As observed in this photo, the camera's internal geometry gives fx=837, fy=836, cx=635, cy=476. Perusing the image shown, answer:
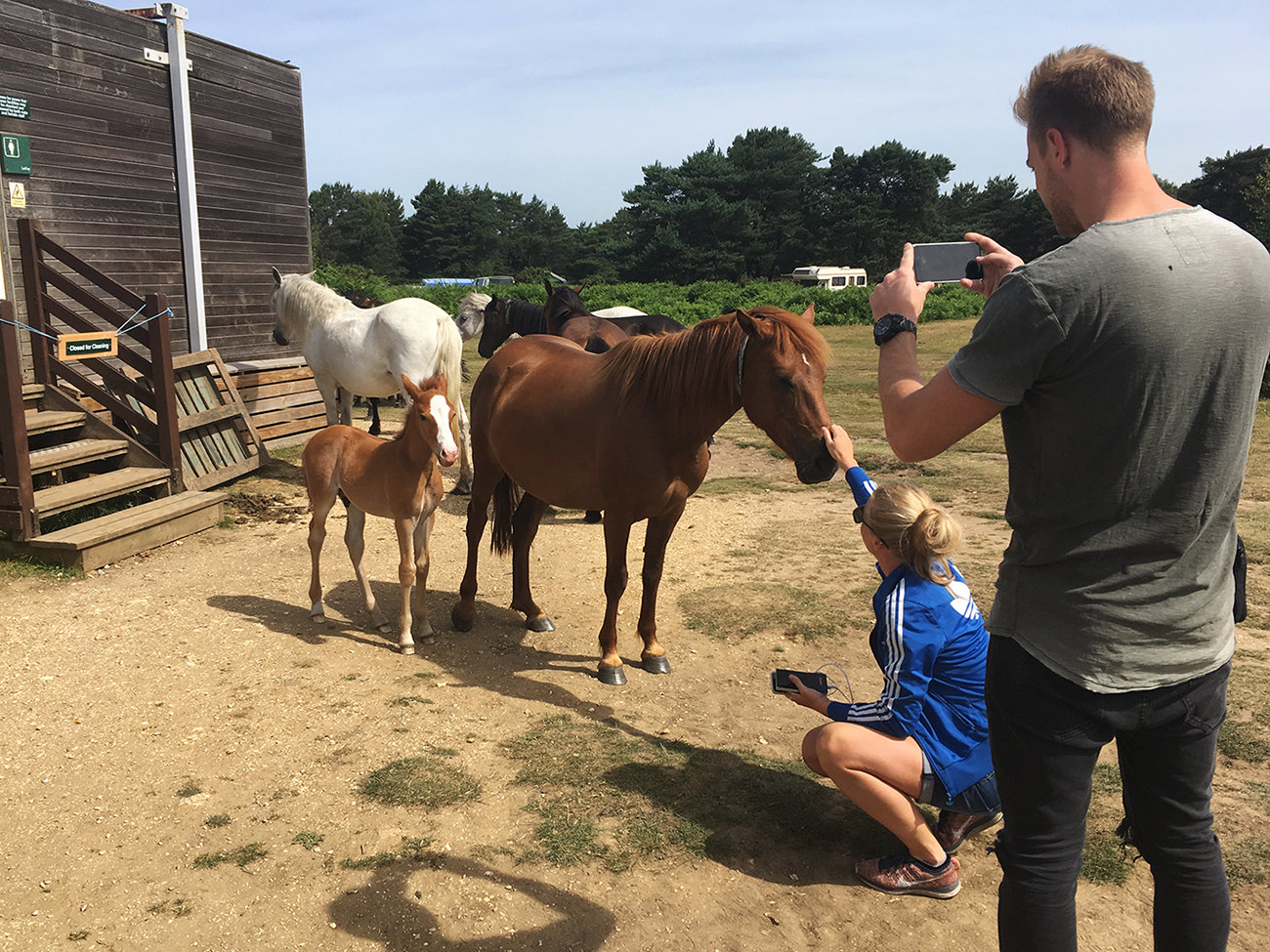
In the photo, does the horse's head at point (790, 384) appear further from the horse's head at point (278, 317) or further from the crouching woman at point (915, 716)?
the horse's head at point (278, 317)

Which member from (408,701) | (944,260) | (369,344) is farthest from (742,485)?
(944,260)

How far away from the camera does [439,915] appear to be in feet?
8.88

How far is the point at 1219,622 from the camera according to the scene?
1625 mm

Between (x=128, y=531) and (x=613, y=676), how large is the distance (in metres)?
4.02

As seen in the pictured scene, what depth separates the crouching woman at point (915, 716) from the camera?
2.70 m

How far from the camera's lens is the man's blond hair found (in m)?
1.51

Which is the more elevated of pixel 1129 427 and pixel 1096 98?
pixel 1096 98

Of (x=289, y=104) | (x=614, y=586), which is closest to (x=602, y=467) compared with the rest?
(x=614, y=586)

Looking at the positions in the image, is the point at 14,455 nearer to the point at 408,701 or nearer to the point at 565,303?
the point at 408,701

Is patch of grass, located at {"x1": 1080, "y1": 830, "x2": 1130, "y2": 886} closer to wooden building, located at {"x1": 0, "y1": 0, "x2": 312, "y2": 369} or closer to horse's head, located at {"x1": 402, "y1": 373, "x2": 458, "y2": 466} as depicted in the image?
horse's head, located at {"x1": 402, "y1": 373, "x2": 458, "y2": 466}

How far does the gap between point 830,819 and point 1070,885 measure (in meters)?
1.66

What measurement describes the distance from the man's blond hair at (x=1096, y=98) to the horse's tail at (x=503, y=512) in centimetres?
424

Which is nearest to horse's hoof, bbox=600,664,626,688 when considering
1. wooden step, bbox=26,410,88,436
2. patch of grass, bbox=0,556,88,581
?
patch of grass, bbox=0,556,88,581

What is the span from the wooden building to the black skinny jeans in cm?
944
